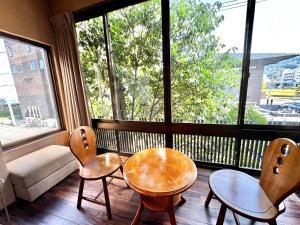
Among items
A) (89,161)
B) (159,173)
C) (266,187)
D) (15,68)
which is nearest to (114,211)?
(89,161)

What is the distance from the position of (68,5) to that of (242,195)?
319 centimetres

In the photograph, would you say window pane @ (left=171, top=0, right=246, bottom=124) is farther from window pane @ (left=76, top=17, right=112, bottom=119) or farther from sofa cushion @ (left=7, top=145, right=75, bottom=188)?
sofa cushion @ (left=7, top=145, right=75, bottom=188)

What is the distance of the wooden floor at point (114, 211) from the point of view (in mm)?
1405

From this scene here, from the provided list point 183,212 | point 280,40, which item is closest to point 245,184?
Result: point 183,212

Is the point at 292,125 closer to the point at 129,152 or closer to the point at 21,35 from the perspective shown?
the point at 129,152

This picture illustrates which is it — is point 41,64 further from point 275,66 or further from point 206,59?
point 275,66

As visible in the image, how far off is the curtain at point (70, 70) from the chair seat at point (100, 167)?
0.98 m

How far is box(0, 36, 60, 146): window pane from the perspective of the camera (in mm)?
1925

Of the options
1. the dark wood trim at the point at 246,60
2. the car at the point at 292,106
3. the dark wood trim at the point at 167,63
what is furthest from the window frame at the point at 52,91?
the car at the point at 292,106

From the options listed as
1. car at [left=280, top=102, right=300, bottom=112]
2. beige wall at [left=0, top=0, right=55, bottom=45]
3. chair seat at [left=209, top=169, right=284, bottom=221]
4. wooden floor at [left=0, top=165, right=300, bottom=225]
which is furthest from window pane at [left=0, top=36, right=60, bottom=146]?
car at [left=280, top=102, right=300, bottom=112]

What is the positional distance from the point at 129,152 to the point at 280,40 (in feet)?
8.26

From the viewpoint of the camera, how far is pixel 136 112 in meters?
2.38

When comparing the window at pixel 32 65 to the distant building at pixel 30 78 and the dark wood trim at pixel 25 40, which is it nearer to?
the distant building at pixel 30 78

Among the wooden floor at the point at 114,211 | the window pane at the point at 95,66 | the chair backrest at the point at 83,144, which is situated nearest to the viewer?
the wooden floor at the point at 114,211
